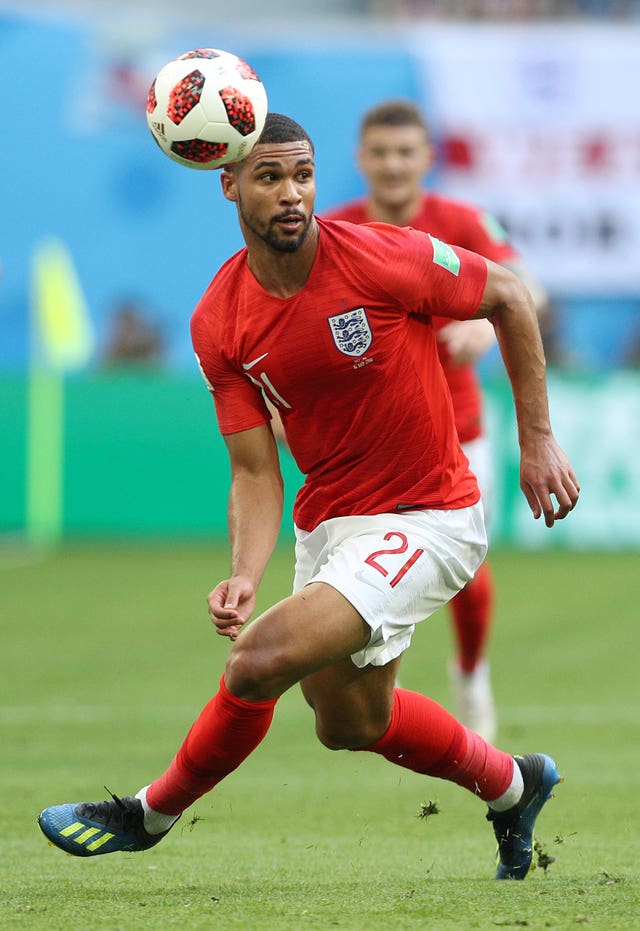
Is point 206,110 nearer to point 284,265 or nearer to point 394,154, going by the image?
point 284,265

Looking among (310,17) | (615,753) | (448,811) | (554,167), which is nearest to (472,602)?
(615,753)

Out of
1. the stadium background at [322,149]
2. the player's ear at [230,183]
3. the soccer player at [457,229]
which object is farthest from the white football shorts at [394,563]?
the stadium background at [322,149]

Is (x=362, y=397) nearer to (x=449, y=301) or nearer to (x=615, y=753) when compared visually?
(x=449, y=301)

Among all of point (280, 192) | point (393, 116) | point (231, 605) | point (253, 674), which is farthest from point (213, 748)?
point (393, 116)

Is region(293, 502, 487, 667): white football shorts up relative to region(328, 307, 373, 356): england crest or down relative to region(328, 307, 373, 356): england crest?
down

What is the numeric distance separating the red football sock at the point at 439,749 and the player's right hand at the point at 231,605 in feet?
2.11

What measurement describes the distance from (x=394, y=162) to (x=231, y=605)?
3379mm

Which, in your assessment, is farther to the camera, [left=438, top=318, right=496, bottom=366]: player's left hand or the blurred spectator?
the blurred spectator

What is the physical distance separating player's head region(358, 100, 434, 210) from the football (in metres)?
2.51

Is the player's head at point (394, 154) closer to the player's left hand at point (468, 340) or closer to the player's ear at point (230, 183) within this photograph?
the player's left hand at point (468, 340)

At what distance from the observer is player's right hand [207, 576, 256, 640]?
448 cm

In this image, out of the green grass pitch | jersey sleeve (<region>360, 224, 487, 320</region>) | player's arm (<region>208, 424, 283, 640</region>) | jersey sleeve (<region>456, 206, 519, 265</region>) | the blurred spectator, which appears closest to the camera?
the green grass pitch

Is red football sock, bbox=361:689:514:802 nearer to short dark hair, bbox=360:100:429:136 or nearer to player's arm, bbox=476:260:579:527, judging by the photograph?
player's arm, bbox=476:260:579:527

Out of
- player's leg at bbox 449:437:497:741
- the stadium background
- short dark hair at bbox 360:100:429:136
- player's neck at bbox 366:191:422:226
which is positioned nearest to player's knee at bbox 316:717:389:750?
player's leg at bbox 449:437:497:741
